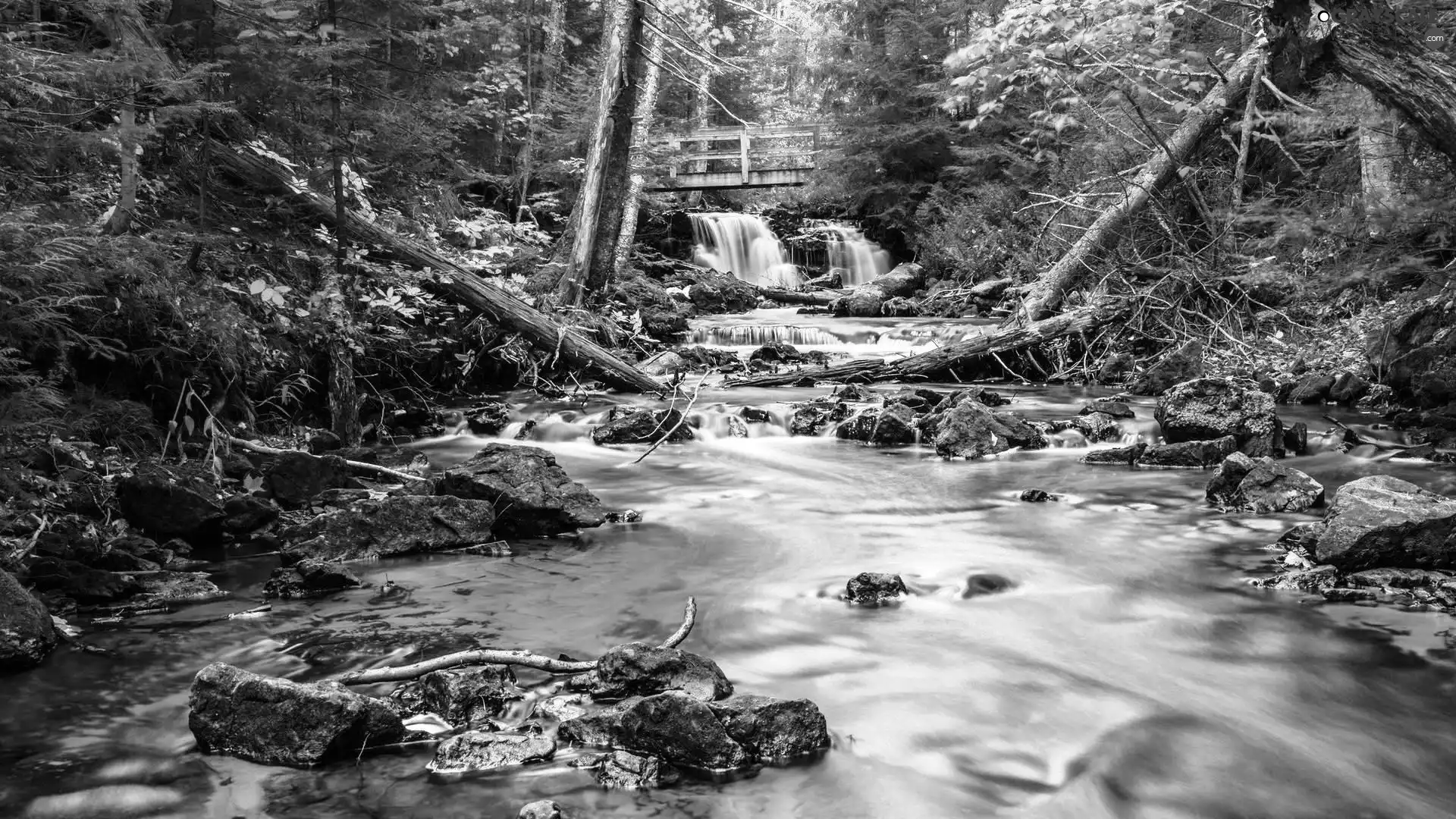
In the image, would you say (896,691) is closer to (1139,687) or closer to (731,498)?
(1139,687)

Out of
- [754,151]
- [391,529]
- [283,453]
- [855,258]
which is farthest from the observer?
[754,151]

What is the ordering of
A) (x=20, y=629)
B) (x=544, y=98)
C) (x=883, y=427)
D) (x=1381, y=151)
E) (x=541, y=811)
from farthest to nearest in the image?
(x=544, y=98), (x=883, y=427), (x=1381, y=151), (x=20, y=629), (x=541, y=811)

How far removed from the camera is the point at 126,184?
5.54 meters

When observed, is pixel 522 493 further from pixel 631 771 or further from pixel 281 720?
pixel 631 771

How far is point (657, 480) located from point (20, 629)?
4.90 meters

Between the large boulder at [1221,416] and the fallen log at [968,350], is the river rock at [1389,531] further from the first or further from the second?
the fallen log at [968,350]

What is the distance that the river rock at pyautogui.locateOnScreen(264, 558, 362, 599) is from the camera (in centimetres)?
494

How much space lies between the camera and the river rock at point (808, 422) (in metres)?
10.0

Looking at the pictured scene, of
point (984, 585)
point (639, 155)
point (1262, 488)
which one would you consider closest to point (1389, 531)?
point (1262, 488)

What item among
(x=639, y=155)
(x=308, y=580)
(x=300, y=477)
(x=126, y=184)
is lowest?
(x=308, y=580)

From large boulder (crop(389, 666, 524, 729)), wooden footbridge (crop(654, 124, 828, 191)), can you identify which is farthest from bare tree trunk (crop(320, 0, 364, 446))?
wooden footbridge (crop(654, 124, 828, 191))

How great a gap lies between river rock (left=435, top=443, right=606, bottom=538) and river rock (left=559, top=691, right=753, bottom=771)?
117 inches

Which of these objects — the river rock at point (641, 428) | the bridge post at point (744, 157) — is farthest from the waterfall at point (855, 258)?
the river rock at point (641, 428)

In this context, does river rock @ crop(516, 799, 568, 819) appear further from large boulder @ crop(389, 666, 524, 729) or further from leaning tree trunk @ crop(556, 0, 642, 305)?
leaning tree trunk @ crop(556, 0, 642, 305)
